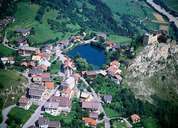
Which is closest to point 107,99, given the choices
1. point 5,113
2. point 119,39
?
point 5,113

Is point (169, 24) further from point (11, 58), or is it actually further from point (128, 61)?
point (11, 58)

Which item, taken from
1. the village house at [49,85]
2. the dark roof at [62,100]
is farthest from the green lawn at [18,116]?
the village house at [49,85]

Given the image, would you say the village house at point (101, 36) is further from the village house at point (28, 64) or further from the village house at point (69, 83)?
the village house at point (69, 83)

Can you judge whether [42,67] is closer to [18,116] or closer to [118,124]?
[18,116]

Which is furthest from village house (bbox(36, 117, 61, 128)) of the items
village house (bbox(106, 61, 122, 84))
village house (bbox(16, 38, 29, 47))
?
village house (bbox(16, 38, 29, 47))

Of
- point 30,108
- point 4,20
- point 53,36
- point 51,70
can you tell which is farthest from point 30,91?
point 4,20

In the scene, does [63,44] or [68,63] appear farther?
[63,44]

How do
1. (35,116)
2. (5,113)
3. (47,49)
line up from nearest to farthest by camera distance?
(5,113) < (35,116) < (47,49)
